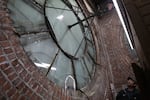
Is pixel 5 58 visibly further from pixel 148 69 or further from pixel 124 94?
pixel 124 94

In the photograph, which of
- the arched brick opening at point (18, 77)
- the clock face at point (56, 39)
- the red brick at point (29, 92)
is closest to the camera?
the arched brick opening at point (18, 77)

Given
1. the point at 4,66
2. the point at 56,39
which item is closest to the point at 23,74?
the point at 4,66

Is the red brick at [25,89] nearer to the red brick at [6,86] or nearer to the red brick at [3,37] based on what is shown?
the red brick at [6,86]

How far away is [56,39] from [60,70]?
60 centimetres

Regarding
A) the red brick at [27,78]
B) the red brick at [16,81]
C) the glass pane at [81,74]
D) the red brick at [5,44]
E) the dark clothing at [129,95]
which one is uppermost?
the red brick at [5,44]

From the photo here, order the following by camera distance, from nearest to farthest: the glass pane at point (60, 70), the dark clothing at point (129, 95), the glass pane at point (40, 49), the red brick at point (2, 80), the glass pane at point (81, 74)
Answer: the red brick at point (2, 80) < the glass pane at point (40, 49) < the glass pane at point (60, 70) < the glass pane at point (81, 74) < the dark clothing at point (129, 95)

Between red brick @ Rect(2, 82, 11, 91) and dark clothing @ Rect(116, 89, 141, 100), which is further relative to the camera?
dark clothing @ Rect(116, 89, 141, 100)

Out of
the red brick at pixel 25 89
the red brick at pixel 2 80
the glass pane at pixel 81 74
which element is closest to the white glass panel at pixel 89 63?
the glass pane at pixel 81 74

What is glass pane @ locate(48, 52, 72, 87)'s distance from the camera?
3.61m

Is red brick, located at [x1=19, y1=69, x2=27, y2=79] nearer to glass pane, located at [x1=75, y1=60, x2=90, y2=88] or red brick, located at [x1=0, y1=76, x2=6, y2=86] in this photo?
red brick, located at [x1=0, y1=76, x2=6, y2=86]

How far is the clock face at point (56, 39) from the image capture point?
3316 millimetres

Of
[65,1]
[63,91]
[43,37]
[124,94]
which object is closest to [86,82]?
[124,94]

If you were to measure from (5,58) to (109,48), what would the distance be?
466 cm

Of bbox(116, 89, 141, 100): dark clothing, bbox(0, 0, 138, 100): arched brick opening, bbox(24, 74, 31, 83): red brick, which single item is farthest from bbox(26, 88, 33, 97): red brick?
bbox(116, 89, 141, 100): dark clothing
